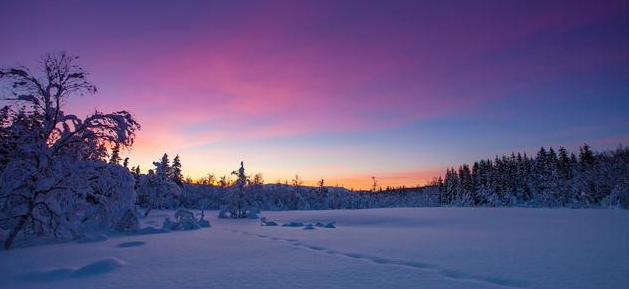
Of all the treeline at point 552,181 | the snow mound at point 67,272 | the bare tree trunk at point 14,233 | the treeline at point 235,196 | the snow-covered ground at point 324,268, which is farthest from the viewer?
the treeline at point 552,181

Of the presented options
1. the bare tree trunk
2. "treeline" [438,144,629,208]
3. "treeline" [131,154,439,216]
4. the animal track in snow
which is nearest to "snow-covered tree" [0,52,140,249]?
the bare tree trunk

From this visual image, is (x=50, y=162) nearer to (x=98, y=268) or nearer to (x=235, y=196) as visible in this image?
(x=98, y=268)

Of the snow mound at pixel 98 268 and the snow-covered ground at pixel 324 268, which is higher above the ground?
the snow mound at pixel 98 268

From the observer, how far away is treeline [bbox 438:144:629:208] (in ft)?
245

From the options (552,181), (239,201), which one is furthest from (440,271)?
(552,181)

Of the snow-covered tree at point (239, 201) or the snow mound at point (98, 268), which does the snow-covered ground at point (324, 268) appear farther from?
the snow-covered tree at point (239, 201)

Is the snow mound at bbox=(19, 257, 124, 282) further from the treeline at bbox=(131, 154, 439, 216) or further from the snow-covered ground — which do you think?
the treeline at bbox=(131, 154, 439, 216)

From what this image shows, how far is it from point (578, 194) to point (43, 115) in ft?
321

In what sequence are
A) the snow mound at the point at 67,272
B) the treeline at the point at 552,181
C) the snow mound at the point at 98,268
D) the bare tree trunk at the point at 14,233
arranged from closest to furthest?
the snow mound at the point at 67,272, the snow mound at the point at 98,268, the bare tree trunk at the point at 14,233, the treeline at the point at 552,181

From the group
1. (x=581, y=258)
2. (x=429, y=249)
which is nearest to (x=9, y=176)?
(x=429, y=249)

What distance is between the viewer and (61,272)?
23.7ft

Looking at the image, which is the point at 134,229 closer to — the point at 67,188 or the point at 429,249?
the point at 67,188

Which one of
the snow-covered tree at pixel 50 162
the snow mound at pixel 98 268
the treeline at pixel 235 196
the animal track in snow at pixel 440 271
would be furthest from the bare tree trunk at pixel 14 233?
the treeline at pixel 235 196

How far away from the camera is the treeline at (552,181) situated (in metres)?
74.8
